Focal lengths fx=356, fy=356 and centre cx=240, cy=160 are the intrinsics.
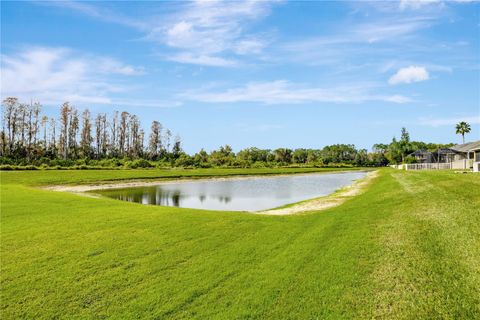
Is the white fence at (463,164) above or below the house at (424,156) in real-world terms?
below

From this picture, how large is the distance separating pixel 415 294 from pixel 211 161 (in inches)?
3865

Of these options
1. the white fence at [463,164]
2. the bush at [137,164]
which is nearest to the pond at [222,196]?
the white fence at [463,164]

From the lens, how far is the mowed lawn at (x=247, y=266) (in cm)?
704

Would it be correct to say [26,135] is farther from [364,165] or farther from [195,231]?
[364,165]

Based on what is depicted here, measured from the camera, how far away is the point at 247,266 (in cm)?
901

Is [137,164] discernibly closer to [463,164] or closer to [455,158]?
[463,164]

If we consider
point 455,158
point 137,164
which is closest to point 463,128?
point 455,158

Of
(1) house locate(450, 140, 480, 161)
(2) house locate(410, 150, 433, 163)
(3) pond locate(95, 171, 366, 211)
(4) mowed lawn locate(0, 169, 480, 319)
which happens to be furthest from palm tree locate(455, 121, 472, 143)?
(4) mowed lawn locate(0, 169, 480, 319)

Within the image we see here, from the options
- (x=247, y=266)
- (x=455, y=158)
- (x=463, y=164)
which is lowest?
(x=247, y=266)

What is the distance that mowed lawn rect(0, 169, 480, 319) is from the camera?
7.04 meters

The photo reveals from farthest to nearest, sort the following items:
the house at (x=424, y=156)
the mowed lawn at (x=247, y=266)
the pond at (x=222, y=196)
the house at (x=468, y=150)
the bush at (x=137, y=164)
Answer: the house at (x=424, y=156)
the bush at (x=137, y=164)
the house at (x=468, y=150)
the pond at (x=222, y=196)
the mowed lawn at (x=247, y=266)

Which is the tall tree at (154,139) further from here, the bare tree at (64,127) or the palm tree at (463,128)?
the palm tree at (463,128)

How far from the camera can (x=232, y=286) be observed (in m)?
7.93

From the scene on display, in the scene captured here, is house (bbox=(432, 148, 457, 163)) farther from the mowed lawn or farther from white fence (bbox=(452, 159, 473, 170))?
the mowed lawn
